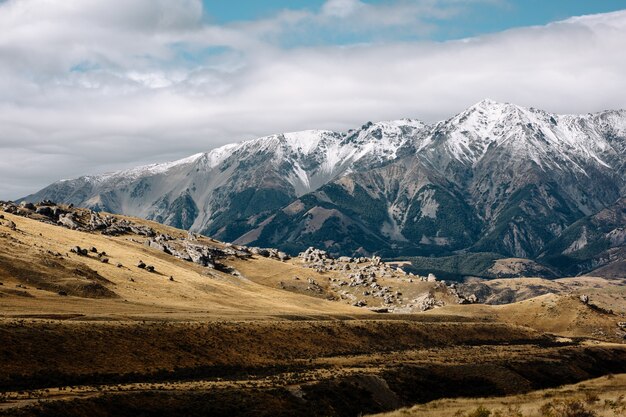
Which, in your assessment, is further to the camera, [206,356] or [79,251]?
[79,251]

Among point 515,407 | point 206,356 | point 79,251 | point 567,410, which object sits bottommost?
point 515,407

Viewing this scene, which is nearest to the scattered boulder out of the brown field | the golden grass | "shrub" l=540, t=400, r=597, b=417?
the brown field

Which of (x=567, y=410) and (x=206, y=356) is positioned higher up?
(x=567, y=410)

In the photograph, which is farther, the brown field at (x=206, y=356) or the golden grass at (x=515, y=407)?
the brown field at (x=206, y=356)

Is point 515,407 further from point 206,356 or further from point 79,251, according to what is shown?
point 79,251

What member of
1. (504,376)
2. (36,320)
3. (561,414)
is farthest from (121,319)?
(561,414)

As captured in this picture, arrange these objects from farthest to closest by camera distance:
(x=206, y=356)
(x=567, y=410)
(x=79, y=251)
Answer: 1. (x=79, y=251)
2. (x=206, y=356)
3. (x=567, y=410)

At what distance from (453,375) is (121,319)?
5099 centimetres

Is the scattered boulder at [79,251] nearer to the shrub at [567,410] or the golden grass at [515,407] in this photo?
the golden grass at [515,407]

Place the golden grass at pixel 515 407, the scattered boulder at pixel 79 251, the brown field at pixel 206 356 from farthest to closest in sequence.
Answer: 1. the scattered boulder at pixel 79 251
2. the brown field at pixel 206 356
3. the golden grass at pixel 515 407

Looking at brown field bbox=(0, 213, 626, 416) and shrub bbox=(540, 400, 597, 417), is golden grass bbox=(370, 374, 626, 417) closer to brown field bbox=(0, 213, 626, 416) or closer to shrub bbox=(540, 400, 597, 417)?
shrub bbox=(540, 400, 597, 417)

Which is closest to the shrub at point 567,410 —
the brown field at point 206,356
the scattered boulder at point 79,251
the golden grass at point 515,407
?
the golden grass at point 515,407

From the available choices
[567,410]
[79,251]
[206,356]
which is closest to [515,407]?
[567,410]

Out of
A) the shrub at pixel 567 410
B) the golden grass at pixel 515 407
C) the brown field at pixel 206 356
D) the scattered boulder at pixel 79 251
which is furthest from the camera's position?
the scattered boulder at pixel 79 251
